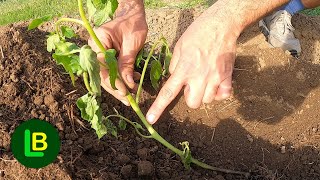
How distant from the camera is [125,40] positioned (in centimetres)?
224

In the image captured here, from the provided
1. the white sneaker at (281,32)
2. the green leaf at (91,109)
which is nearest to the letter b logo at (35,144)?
the green leaf at (91,109)

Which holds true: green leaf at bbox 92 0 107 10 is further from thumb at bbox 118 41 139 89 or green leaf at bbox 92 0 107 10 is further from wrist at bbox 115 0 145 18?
wrist at bbox 115 0 145 18

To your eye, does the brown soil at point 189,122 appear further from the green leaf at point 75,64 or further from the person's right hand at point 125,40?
the green leaf at point 75,64

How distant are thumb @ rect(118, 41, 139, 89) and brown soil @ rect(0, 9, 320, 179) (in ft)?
0.86

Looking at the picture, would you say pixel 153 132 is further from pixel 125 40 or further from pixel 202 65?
pixel 125 40

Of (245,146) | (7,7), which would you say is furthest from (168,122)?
(7,7)

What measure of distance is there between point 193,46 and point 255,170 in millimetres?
694

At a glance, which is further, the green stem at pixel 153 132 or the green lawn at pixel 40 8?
the green lawn at pixel 40 8

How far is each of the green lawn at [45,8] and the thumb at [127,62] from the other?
160cm

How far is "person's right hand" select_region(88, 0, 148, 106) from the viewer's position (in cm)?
214

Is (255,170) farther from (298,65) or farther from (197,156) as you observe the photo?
(298,65)

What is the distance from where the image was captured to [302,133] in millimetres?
2451

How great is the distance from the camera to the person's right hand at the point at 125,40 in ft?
7.01

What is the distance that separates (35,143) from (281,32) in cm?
214
